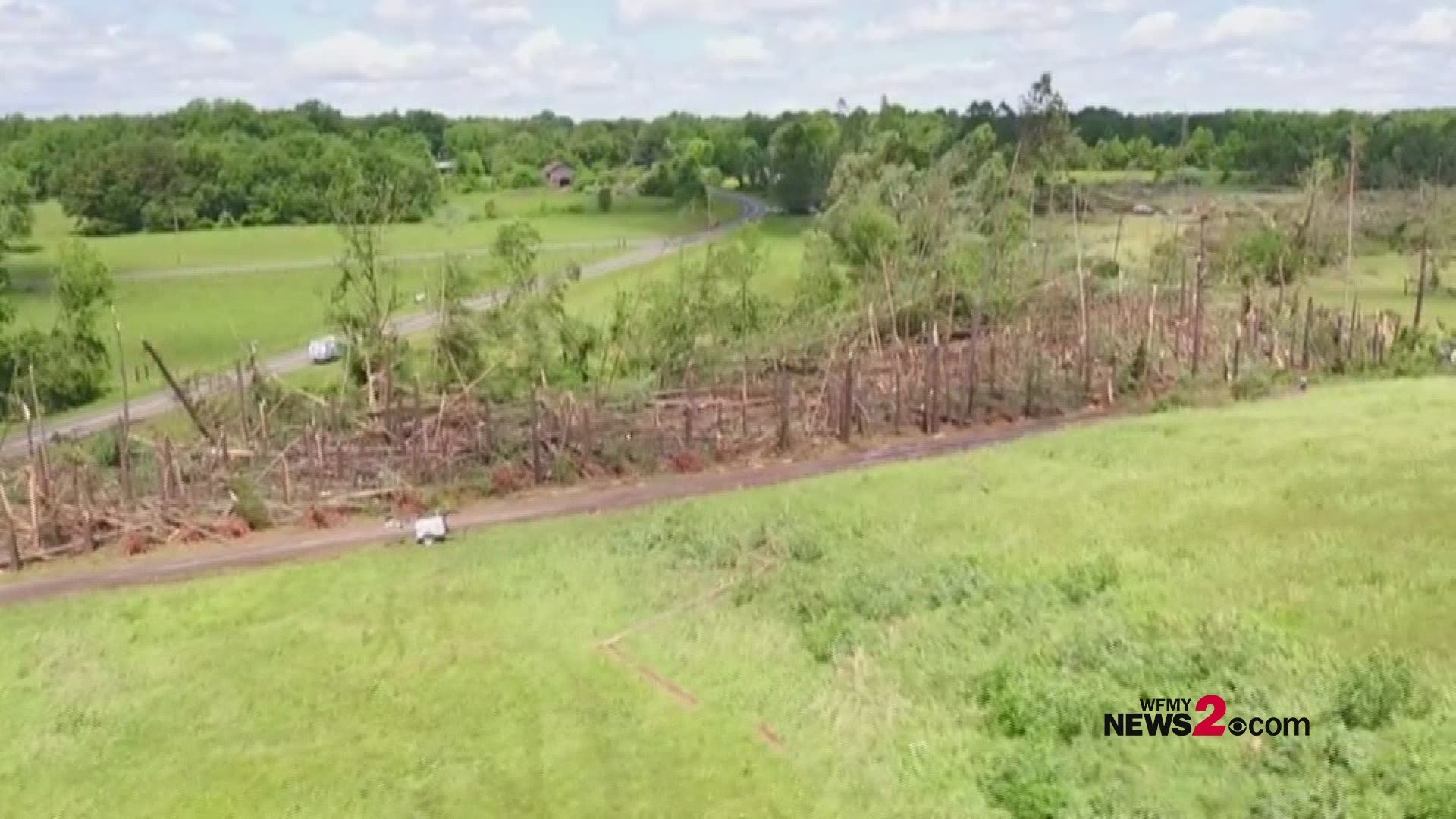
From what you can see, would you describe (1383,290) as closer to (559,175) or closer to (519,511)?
(519,511)


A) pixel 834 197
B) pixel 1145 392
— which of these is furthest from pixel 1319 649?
pixel 834 197

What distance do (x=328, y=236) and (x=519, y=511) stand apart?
6091 cm

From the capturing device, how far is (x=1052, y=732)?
1608 centimetres

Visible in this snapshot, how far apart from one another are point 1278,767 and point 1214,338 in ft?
101

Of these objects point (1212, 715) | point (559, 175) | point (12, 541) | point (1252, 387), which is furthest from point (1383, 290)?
point (559, 175)

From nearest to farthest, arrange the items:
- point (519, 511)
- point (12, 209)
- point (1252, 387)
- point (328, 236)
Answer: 1. point (519, 511)
2. point (1252, 387)
3. point (12, 209)
4. point (328, 236)

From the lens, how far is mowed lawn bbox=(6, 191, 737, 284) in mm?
75812

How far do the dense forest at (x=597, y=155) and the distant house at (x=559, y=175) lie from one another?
1260mm

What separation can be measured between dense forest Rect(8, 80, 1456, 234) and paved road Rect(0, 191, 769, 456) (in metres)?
11.6

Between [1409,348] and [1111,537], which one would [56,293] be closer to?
[1111,537]

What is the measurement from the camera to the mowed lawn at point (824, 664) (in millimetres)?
15625

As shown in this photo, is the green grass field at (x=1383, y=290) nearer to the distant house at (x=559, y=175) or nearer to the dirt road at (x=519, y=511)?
the dirt road at (x=519, y=511)

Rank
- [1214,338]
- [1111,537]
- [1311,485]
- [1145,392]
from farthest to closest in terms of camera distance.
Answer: [1214,338]
[1145,392]
[1311,485]
[1111,537]

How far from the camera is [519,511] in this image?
31266mm
